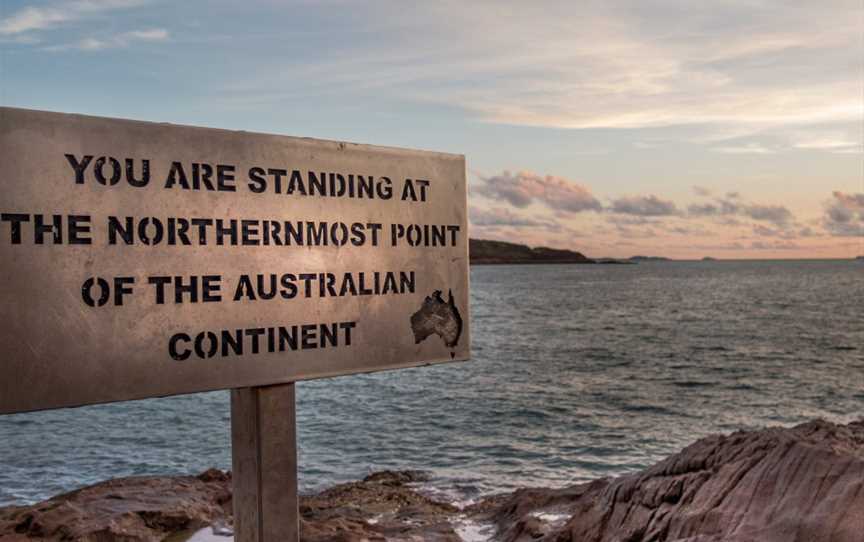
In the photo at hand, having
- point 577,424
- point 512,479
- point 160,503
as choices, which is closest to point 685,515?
point 160,503

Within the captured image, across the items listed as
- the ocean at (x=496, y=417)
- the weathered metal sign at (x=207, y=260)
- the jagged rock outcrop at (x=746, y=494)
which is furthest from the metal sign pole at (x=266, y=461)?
the ocean at (x=496, y=417)

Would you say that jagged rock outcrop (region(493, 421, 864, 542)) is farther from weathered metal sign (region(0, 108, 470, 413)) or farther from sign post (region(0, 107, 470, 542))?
weathered metal sign (region(0, 108, 470, 413))

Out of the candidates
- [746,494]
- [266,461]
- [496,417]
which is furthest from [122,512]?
[496,417]

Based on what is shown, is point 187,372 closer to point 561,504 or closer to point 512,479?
point 561,504

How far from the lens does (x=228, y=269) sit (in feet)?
14.6

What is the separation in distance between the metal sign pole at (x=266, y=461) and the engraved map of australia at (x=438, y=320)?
3.21 ft

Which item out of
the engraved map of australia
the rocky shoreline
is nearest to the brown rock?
the rocky shoreline

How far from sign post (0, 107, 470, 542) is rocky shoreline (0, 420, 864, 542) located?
239 cm

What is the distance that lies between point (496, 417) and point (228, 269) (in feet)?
64.0

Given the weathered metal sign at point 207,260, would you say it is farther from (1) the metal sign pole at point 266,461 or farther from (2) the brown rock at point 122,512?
(2) the brown rock at point 122,512

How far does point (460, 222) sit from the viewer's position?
218 inches

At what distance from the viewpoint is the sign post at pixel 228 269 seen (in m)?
3.94

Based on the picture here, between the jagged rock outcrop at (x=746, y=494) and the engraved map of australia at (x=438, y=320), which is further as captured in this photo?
the engraved map of australia at (x=438, y=320)

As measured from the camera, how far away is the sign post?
3.94 m
